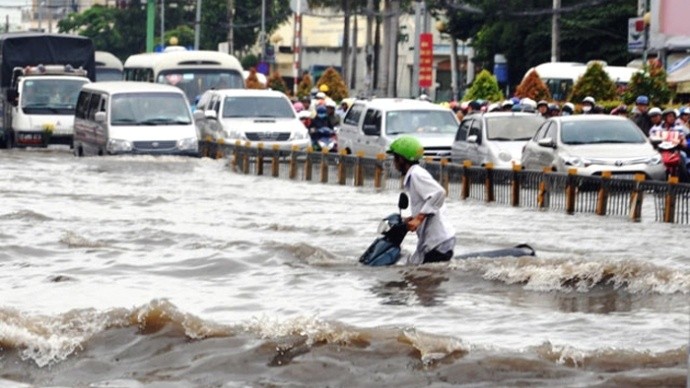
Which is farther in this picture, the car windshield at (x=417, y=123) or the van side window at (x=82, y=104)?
the van side window at (x=82, y=104)

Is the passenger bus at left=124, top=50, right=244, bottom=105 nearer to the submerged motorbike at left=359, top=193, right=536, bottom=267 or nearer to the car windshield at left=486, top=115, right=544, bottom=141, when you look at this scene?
the car windshield at left=486, top=115, right=544, bottom=141

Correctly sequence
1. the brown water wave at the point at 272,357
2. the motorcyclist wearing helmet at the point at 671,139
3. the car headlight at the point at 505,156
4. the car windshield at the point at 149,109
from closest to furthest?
the brown water wave at the point at 272,357
the motorcyclist wearing helmet at the point at 671,139
the car headlight at the point at 505,156
the car windshield at the point at 149,109

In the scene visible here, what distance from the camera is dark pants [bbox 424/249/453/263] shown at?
537 inches

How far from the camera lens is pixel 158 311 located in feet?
39.5

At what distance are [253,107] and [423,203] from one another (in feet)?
70.6

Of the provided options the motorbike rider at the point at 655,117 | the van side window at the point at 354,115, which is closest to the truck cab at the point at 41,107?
the van side window at the point at 354,115

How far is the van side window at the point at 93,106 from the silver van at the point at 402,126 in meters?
4.93

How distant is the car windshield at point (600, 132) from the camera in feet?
82.4

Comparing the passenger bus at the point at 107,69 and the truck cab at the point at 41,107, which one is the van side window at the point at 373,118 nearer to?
the truck cab at the point at 41,107

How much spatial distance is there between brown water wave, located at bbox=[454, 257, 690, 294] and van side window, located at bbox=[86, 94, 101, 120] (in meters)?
19.3

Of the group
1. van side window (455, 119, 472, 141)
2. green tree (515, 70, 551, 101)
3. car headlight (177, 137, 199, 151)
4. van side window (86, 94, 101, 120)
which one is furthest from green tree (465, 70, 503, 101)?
van side window (455, 119, 472, 141)

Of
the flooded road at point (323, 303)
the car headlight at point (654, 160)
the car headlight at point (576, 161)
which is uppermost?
the car headlight at point (654, 160)

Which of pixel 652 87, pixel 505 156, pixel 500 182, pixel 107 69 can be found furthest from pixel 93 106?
pixel 107 69

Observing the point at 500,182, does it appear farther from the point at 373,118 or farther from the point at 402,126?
the point at 373,118
